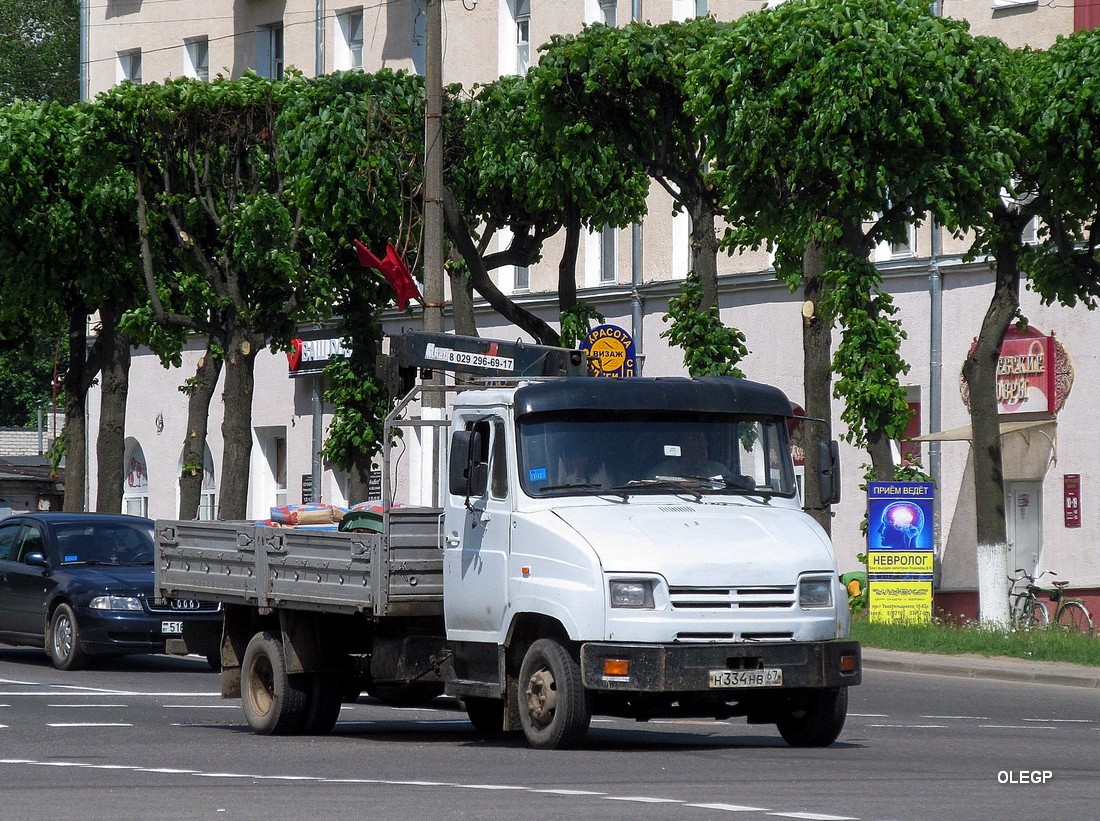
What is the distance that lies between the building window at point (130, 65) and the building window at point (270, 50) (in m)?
4.93

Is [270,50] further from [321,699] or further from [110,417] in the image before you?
[321,699]

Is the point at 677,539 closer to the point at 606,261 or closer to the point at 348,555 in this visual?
the point at 348,555

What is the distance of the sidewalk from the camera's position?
21922mm

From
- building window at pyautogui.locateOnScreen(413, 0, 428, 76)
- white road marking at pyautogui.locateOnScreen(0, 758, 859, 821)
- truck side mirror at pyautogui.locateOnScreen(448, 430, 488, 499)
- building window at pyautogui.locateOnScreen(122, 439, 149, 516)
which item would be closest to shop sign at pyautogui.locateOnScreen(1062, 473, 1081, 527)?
building window at pyautogui.locateOnScreen(413, 0, 428, 76)

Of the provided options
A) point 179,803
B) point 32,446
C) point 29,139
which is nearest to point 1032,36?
point 29,139

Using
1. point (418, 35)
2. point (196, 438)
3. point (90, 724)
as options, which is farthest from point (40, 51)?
point (90, 724)

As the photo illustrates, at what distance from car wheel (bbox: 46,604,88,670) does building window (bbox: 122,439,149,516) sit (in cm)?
3025

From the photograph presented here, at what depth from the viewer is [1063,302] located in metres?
25.3

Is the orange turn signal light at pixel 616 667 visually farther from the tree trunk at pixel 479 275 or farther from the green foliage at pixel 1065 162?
Result: the tree trunk at pixel 479 275

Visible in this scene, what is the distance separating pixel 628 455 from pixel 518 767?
86.9 inches

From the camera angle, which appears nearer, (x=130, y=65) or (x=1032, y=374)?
(x=1032, y=374)

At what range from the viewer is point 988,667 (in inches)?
899

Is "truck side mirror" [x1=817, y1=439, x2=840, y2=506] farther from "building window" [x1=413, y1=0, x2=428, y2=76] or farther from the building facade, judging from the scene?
"building window" [x1=413, y1=0, x2=428, y2=76]

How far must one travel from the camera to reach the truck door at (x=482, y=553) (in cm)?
1317
